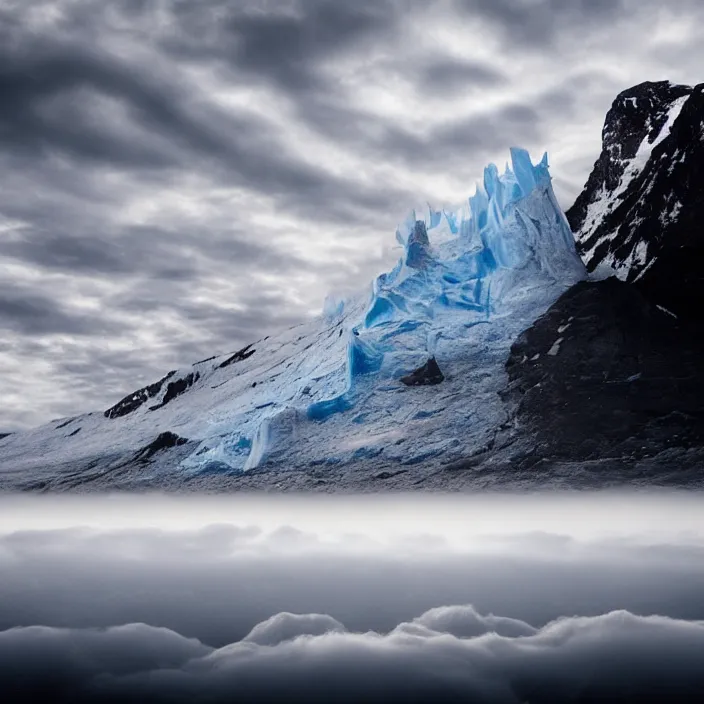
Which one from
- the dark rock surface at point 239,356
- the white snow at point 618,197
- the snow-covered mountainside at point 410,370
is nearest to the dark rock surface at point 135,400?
the dark rock surface at point 239,356

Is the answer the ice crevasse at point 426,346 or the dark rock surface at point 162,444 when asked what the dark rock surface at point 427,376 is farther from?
the dark rock surface at point 162,444

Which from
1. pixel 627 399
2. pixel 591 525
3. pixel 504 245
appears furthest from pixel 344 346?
pixel 591 525

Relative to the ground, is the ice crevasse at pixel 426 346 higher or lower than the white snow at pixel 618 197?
lower

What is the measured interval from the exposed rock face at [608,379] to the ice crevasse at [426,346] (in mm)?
2000

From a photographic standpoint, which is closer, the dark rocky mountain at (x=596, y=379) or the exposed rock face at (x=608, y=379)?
the dark rocky mountain at (x=596, y=379)

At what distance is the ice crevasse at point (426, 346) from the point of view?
36.2 metres

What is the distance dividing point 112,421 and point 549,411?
162 ft

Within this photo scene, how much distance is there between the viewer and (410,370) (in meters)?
40.0

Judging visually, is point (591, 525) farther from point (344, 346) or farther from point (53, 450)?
point (53, 450)

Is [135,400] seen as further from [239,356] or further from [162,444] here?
[162,444]

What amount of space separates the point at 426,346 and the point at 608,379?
10.6 m

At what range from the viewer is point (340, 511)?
2908 centimetres

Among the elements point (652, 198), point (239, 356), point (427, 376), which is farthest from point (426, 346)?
point (239, 356)

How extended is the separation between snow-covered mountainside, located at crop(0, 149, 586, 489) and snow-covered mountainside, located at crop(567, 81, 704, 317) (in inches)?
115
